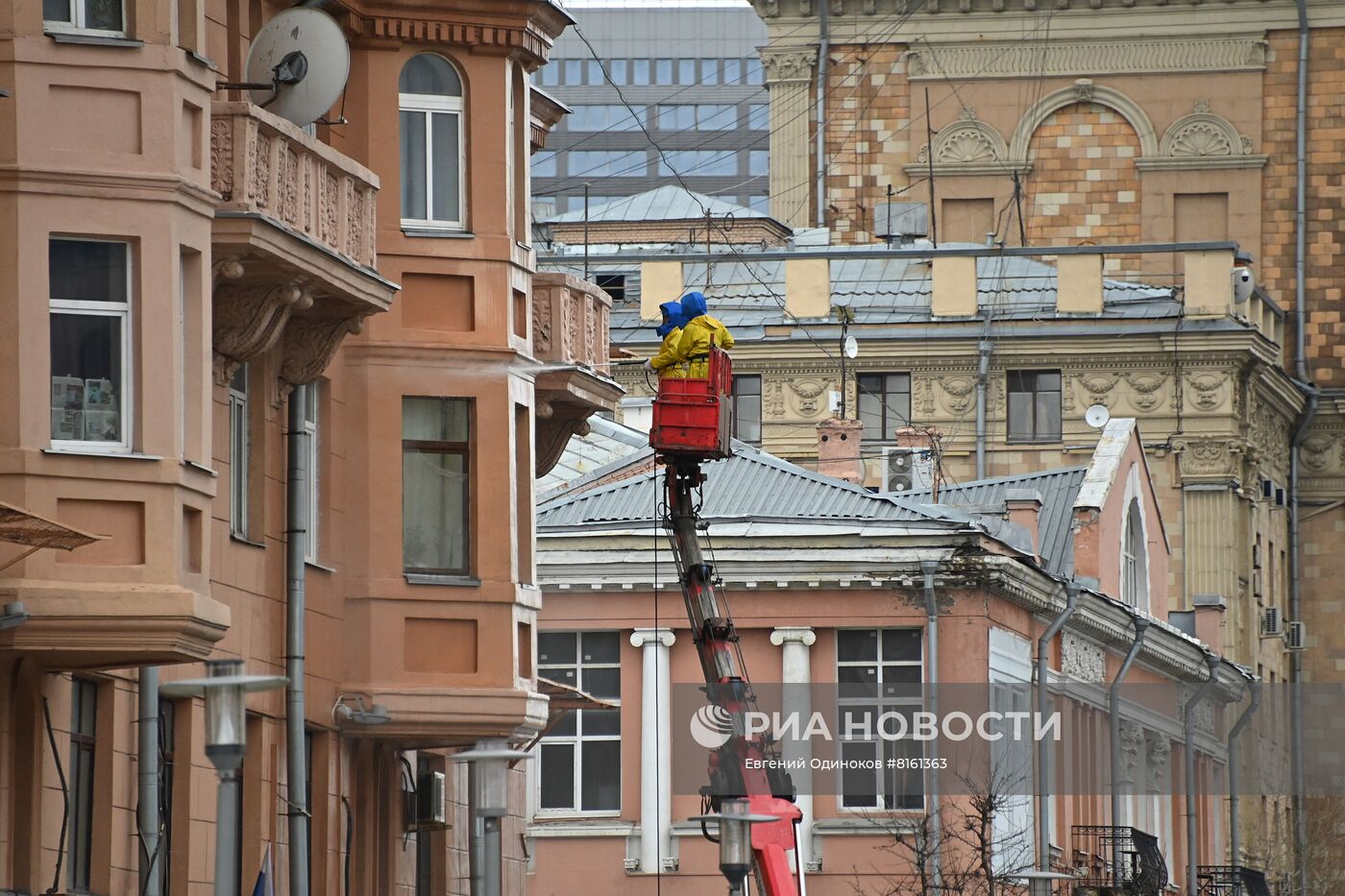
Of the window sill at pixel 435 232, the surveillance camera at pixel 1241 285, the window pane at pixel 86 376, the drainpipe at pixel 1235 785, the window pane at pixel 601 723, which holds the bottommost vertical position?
the drainpipe at pixel 1235 785

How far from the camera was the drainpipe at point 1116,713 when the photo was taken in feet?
181

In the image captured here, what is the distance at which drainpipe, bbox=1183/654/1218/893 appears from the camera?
60.1m

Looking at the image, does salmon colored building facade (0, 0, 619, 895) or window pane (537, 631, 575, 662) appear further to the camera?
window pane (537, 631, 575, 662)

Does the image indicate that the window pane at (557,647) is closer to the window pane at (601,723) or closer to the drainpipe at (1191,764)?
the window pane at (601,723)

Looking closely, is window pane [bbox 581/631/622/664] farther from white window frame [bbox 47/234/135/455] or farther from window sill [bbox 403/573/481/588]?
white window frame [bbox 47/234/135/455]

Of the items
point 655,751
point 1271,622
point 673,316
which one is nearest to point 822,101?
point 1271,622

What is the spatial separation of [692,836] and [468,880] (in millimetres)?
14157

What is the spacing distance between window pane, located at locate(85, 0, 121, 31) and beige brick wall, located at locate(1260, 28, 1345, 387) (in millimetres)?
60196

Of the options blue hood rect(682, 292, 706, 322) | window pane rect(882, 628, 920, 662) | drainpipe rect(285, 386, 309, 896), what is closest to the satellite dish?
drainpipe rect(285, 386, 309, 896)

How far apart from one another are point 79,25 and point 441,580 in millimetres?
7542

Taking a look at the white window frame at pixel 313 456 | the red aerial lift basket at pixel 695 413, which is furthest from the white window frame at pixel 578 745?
the white window frame at pixel 313 456

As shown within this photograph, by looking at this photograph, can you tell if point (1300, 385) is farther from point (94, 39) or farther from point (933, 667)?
point (94, 39)

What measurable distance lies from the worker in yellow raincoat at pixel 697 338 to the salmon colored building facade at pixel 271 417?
0.81 metres

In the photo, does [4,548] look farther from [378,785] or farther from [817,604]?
[817,604]
